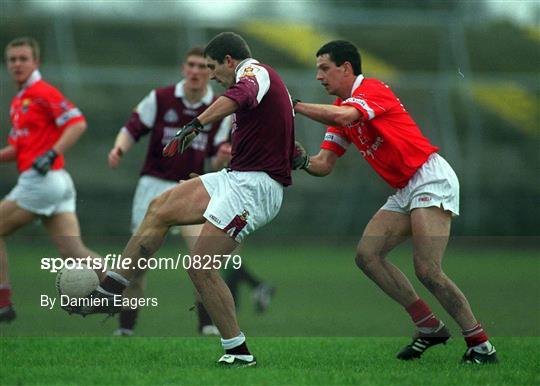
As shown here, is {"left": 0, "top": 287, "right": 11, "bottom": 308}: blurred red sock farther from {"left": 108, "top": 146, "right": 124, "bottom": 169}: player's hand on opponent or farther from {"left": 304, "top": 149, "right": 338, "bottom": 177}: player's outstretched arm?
{"left": 304, "top": 149, "right": 338, "bottom": 177}: player's outstretched arm

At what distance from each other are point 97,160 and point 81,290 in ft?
46.3

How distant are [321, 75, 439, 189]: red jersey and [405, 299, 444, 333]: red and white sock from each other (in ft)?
3.09

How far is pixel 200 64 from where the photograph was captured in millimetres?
10047

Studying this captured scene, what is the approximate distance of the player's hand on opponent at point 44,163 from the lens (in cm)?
966

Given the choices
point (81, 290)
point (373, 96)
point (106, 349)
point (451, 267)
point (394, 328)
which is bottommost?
point (451, 267)

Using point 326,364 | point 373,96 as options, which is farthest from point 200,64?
point 326,364

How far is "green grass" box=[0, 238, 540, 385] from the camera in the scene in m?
6.95

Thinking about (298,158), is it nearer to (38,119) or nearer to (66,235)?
(66,235)

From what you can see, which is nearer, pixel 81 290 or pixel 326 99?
pixel 81 290

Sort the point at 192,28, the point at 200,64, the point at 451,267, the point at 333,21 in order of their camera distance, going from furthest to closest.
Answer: the point at 333,21 → the point at 192,28 → the point at 451,267 → the point at 200,64

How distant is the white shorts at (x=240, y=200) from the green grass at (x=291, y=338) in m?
0.99

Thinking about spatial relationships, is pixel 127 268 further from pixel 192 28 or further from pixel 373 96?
pixel 192 28

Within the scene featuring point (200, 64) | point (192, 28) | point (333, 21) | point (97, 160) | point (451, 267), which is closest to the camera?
point (200, 64)

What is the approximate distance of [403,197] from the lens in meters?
8.16
